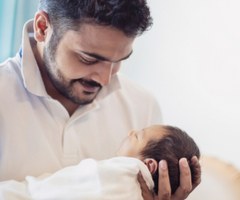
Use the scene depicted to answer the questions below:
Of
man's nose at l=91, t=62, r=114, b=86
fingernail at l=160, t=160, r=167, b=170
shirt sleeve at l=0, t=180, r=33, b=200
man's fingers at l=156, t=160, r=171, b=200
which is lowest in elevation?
shirt sleeve at l=0, t=180, r=33, b=200

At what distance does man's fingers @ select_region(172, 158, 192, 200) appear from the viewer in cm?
105

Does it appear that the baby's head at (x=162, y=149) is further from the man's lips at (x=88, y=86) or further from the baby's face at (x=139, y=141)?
the man's lips at (x=88, y=86)

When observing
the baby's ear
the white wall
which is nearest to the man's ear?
the baby's ear

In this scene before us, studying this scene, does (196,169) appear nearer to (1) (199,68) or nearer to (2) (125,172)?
(2) (125,172)

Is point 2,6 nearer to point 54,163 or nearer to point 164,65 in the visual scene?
point 54,163

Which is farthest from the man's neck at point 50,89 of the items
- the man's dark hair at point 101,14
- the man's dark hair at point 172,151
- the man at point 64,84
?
the man's dark hair at point 172,151

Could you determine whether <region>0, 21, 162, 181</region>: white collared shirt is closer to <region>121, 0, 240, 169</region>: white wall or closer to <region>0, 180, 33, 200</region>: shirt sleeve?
<region>0, 180, 33, 200</region>: shirt sleeve

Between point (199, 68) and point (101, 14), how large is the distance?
1616 millimetres

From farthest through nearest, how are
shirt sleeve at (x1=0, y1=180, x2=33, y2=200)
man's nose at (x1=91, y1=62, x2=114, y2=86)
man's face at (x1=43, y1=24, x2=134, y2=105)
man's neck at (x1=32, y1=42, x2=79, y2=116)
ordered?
man's neck at (x1=32, y1=42, x2=79, y2=116)
man's nose at (x1=91, y1=62, x2=114, y2=86)
man's face at (x1=43, y1=24, x2=134, y2=105)
shirt sleeve at (x1=0, y1=180, x2=33, y2=200)

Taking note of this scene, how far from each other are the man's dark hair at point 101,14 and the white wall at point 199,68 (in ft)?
4.48

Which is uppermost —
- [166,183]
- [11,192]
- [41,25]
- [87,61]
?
[41,25]

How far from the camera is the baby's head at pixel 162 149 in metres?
1.11

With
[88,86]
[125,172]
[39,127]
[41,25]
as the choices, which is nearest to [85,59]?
[88,86]

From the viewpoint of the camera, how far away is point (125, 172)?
3.40 feet
